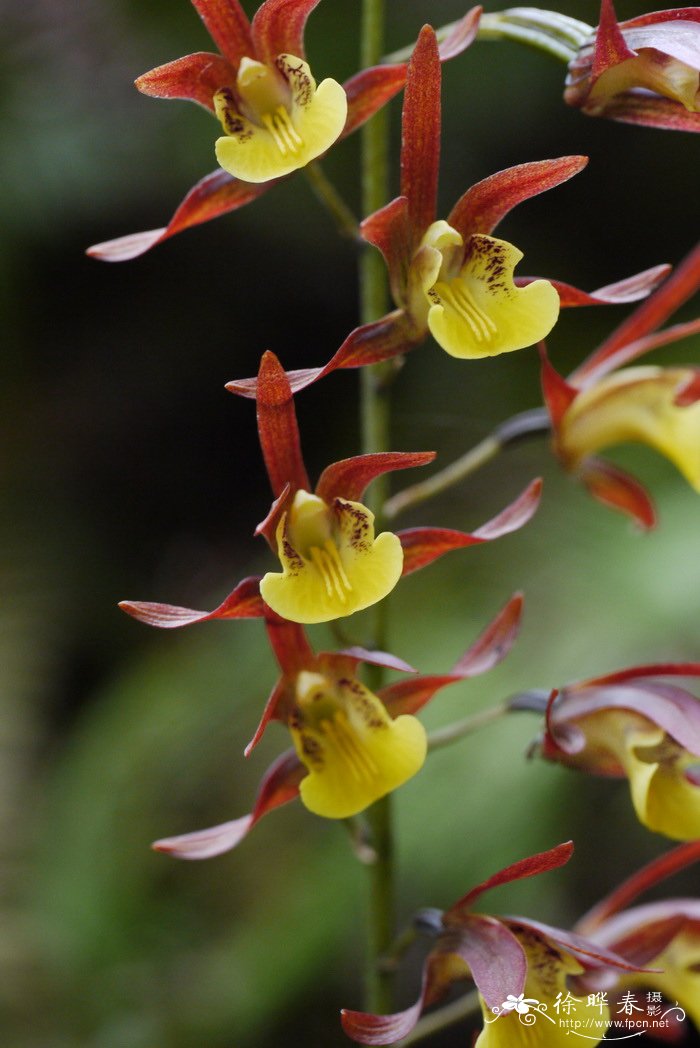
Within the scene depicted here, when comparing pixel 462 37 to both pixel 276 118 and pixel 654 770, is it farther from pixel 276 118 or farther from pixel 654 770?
pixel 654 770

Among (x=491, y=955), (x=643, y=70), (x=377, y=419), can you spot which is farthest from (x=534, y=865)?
(x=643, y=70)

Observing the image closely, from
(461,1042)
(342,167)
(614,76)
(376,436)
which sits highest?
(614,76)

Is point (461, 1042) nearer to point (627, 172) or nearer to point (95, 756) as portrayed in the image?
point (95, 756)

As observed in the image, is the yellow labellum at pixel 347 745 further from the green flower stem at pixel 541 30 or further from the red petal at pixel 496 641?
the green flower stem at pixel 541 30

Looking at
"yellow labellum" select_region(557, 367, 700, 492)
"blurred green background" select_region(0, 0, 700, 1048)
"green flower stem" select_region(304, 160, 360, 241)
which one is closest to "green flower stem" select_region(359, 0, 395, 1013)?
"green flower stem" select_region(304, 160, 360, 241)

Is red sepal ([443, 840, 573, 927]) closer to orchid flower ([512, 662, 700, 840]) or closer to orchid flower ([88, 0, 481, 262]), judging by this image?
orchid flower ([512, 662, 700, 840])

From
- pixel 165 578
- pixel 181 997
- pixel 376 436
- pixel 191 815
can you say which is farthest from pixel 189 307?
pixel 376 436

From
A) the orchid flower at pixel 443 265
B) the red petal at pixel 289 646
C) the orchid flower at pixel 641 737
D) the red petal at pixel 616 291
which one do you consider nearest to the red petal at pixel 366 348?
the orchid flower at pixel 443 265
